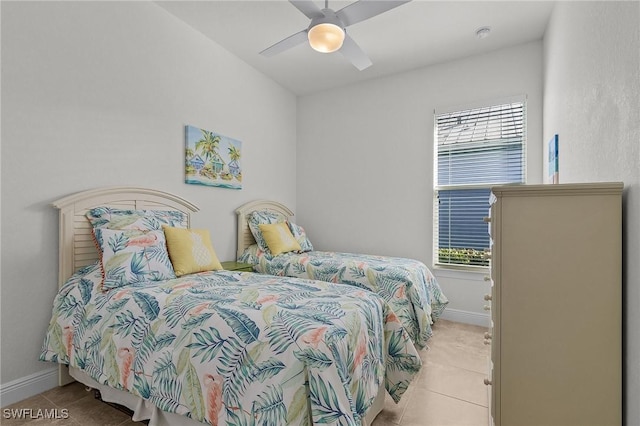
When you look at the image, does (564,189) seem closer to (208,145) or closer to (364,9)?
(364,9)

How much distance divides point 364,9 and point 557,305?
79.9 inches

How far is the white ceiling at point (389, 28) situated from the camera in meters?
2.71

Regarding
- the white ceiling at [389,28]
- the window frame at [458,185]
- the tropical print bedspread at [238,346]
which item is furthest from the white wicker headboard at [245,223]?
the window frame at [458,185]

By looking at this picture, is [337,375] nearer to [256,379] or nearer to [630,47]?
[256,379]

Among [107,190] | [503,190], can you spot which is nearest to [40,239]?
[107,190]

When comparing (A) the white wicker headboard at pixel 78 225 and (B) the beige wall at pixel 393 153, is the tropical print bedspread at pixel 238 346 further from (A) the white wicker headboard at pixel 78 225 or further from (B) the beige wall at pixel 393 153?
(B) the beige wall at pixel 393 153

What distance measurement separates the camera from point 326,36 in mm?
2176

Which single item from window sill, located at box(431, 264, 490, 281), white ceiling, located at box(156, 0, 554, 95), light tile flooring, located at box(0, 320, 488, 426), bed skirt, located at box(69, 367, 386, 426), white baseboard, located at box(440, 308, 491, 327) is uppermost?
white ceiling, located at box(156, 0, 554, 95)

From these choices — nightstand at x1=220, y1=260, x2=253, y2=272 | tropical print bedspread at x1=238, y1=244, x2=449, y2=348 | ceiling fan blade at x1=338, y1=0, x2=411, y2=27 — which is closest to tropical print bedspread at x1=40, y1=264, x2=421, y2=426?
tropical print bedspread at x1=238, y1=244, x2=449, y2=348

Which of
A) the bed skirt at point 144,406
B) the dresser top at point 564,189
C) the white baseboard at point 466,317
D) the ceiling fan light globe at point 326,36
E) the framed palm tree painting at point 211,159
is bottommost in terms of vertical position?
the white baseboard at point 466,317

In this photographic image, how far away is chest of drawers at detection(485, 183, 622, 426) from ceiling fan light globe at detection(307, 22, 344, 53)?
153 centimetres

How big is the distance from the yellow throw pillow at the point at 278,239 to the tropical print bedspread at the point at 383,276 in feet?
0.25

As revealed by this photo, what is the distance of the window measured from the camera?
337 centimetres

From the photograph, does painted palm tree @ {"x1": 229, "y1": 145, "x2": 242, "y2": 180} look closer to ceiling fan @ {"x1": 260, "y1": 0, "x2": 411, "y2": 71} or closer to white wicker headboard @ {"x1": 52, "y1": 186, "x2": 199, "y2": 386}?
white wicker headboard @ {"x1": 52, "y1": 186, "x2": 199, "y2": 386}
